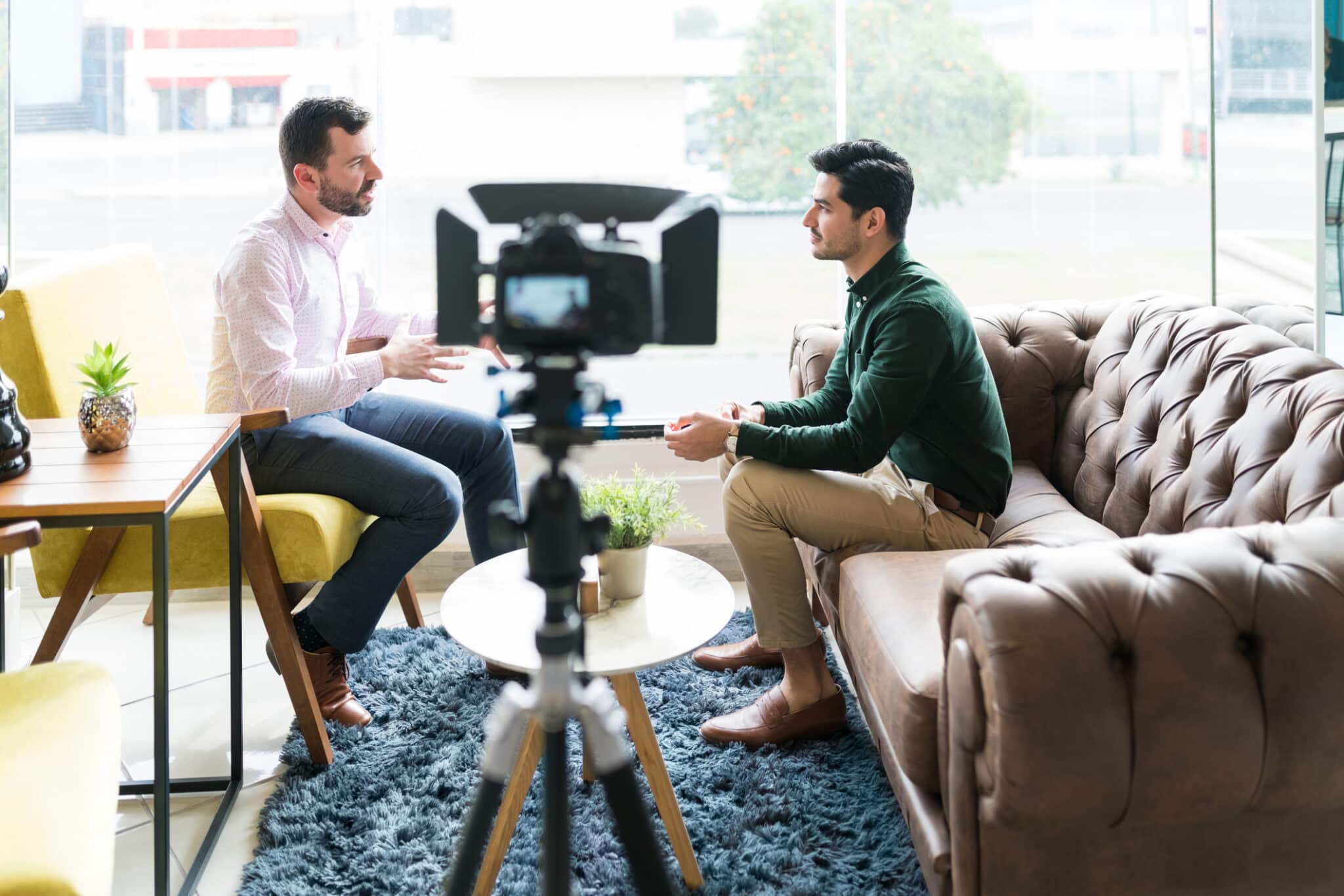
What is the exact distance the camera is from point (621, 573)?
6.54ft

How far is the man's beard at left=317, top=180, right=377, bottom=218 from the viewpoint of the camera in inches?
98.6

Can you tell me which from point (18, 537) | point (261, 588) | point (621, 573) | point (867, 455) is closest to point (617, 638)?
point (621, 573)

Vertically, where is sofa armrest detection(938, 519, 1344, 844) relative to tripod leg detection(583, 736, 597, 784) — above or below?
above

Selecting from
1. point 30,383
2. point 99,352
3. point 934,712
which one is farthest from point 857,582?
point 30,383

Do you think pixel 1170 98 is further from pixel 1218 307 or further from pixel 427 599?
pixel 427 599

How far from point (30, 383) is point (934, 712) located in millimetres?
1722

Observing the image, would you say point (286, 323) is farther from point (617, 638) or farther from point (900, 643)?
point (900, 643)

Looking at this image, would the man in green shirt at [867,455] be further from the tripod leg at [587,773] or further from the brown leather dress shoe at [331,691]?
the brown leather dress shoe at [331,691]

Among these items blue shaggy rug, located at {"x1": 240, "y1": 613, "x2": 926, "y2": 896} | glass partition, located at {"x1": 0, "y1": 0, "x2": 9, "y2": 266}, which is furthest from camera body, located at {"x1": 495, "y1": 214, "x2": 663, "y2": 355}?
glass partition, located at {"x1": 0, "y1": 0, "x2": 9, "y2": 266}

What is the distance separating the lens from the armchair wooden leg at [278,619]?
2.12m

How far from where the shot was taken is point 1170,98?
10.2 feet

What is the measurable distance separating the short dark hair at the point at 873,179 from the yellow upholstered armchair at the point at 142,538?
1.14 m

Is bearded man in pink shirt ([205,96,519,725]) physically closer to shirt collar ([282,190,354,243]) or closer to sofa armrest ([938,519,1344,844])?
shirt collar ([282,190,354,243])

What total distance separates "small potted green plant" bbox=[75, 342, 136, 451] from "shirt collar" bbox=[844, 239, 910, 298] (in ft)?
4.36
